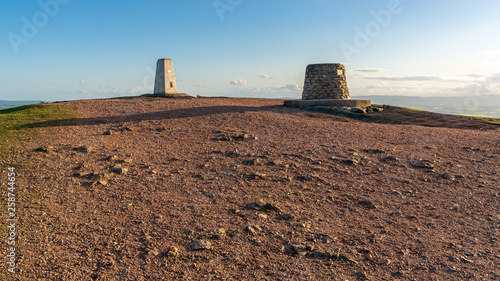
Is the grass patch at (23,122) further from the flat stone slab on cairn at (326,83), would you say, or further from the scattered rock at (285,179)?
the flat stone slab on cairn at (326,83)

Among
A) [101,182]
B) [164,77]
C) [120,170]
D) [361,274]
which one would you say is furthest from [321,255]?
[164,77]

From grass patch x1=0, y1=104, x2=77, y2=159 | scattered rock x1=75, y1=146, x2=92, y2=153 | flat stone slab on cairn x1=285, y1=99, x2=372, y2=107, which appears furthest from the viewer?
flat stone slab on cairn x1=285, y1=99, x2=372, y2=107

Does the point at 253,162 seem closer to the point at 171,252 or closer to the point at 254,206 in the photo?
the point at 254,206

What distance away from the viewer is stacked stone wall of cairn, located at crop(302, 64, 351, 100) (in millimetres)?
18500

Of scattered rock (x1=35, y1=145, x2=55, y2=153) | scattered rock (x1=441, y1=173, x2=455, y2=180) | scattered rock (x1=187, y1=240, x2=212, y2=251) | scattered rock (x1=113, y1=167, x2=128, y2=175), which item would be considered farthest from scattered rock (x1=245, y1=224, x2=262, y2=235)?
scattered rock (x1=35, y1=145, x2=55, y2=153)

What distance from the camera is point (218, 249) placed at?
15.6ft

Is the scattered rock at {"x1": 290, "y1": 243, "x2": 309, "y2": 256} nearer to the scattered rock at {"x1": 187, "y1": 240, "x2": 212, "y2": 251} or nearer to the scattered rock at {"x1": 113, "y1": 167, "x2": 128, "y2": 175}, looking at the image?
the scattered rock at {"x1": 187, "y1": 240, "x2": 212, "y2": 251}

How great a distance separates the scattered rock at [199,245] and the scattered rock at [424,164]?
625 centimetres

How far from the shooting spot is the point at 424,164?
855 centimetres

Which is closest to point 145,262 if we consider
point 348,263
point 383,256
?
point 348,263

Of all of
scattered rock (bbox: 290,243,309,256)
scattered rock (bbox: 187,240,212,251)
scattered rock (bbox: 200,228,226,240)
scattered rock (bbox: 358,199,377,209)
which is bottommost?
scattered rock (bbox: 290,243,309,256)

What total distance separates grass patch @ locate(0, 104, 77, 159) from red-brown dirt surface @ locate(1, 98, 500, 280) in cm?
46

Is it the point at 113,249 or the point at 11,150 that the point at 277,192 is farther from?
the point at 11,150

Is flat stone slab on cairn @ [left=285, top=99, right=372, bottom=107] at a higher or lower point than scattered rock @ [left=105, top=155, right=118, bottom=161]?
higher
